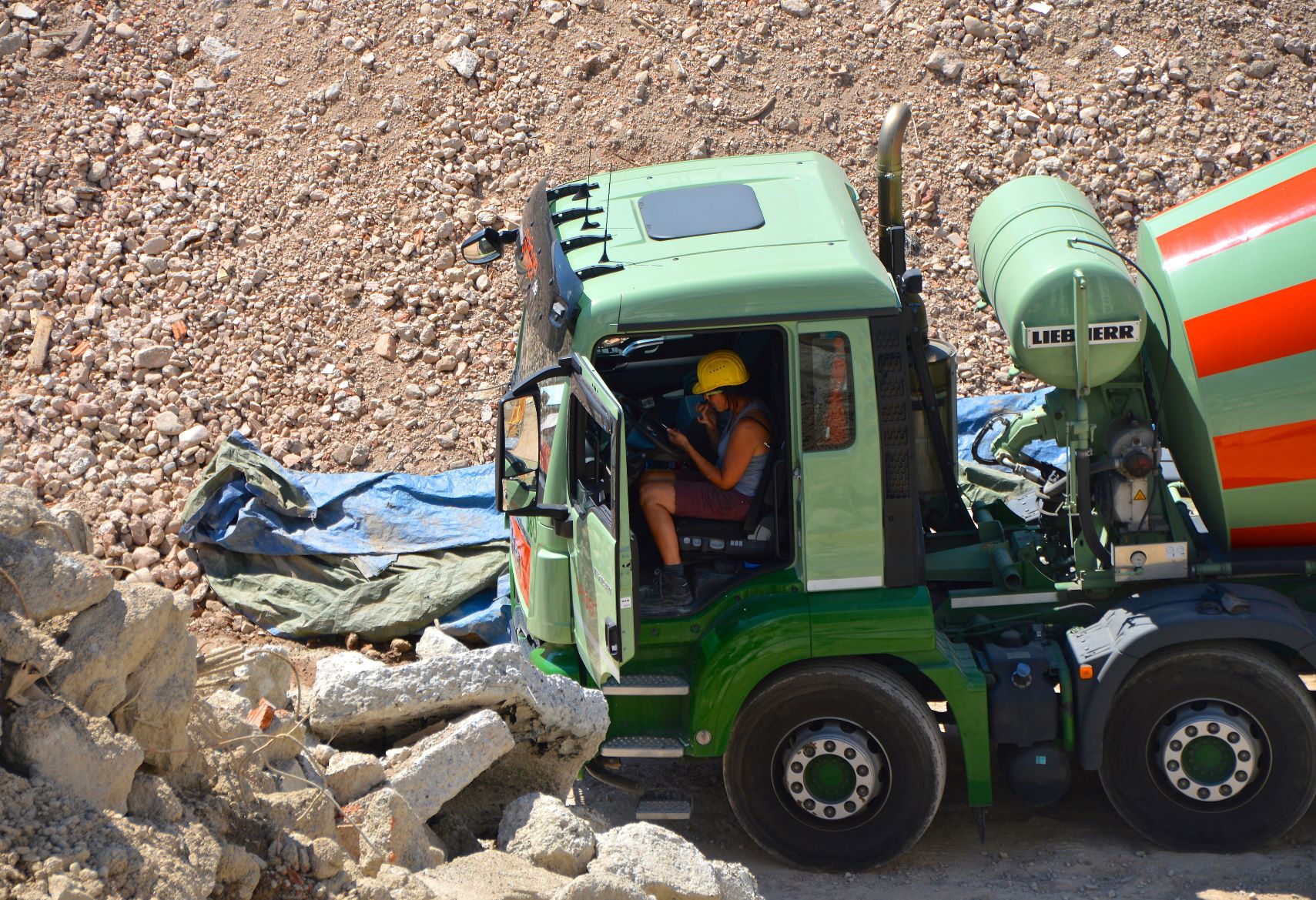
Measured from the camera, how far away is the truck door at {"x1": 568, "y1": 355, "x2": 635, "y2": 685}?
454 centimetres

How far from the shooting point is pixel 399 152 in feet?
35.9

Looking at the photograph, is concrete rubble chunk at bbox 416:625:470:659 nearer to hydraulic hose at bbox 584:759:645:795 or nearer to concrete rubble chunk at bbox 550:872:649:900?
hydraulic hose at bbox 584:759:645:795

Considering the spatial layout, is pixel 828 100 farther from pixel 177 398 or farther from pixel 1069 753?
pixel 1069 753

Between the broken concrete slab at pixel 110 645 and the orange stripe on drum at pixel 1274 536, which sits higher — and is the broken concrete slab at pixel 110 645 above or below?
below

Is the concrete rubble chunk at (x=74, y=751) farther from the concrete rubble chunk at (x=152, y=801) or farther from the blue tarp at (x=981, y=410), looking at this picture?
the blue tarp at (x=981, y=410)

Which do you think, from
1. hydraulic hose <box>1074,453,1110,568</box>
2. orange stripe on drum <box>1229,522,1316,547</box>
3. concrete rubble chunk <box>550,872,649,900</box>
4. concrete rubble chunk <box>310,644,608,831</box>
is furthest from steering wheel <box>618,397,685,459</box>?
orange stripe on drum <box>1229,522,1316,547</box>

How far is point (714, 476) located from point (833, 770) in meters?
1.28

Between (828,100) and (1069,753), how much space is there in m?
6.85

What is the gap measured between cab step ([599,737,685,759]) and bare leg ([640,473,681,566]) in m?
0.72

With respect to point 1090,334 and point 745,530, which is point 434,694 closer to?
point 745,530

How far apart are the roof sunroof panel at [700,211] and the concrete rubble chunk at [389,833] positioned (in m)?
2.44

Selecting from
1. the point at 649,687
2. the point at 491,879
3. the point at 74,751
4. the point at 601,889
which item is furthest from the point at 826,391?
the point at 74,751

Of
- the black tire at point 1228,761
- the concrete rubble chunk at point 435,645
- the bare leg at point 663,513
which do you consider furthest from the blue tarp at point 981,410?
the concrete rubble chunk at point 435,645

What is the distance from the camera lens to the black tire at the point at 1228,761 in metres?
5.23
